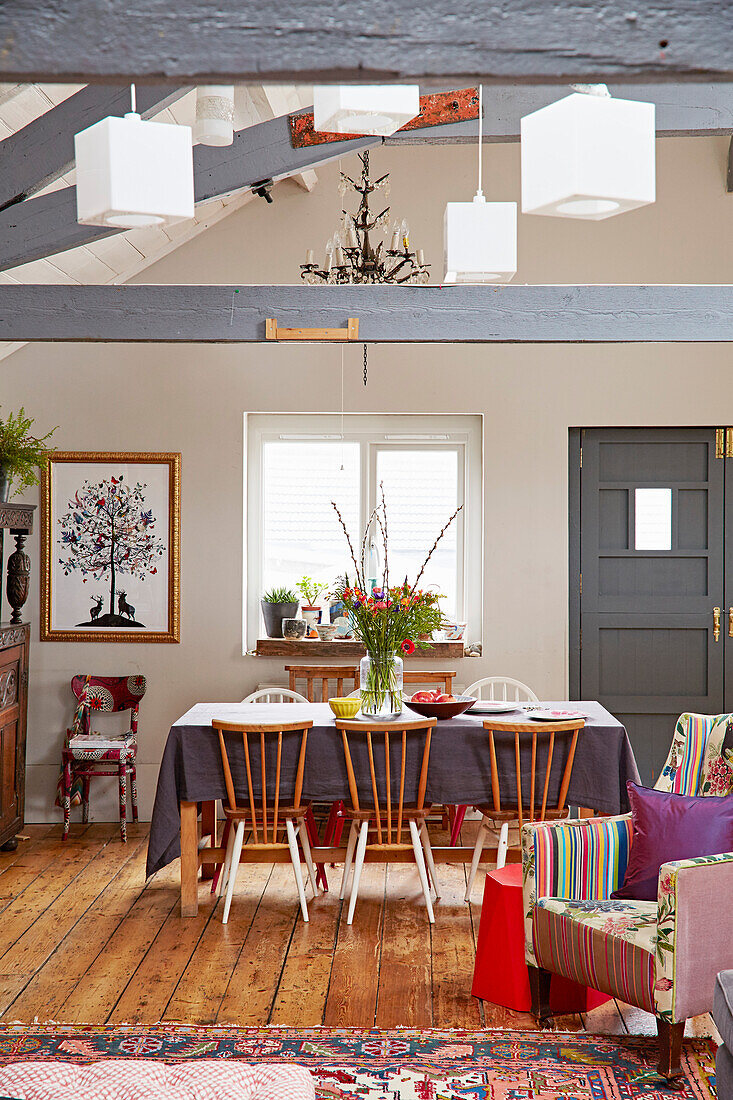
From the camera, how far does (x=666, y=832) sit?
10.5 feet

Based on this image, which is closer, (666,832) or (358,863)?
(666,832)

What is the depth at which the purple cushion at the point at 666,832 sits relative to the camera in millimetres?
3137

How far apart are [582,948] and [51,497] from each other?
158 inches

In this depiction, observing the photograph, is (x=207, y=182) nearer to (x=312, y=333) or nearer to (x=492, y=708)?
(x=312, y=333)

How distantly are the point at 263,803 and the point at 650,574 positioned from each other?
2897 millimetres

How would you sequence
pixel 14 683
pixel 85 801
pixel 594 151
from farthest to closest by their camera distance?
pixel 85 801, pixel 14 683, pixel 594 151

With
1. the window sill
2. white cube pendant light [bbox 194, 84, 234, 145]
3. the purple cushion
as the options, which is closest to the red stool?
the purple cushion

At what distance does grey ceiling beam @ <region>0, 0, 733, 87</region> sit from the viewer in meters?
1.15

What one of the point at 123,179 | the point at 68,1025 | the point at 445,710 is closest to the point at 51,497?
the point at 445,710

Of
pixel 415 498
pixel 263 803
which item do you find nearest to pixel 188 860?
pixel 263 803

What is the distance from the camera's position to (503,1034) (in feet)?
10.2

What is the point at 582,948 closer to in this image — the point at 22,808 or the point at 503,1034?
the point at 503,1034

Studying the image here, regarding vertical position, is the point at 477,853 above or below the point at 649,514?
below

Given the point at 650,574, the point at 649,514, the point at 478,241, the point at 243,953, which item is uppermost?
the point at 478,241
